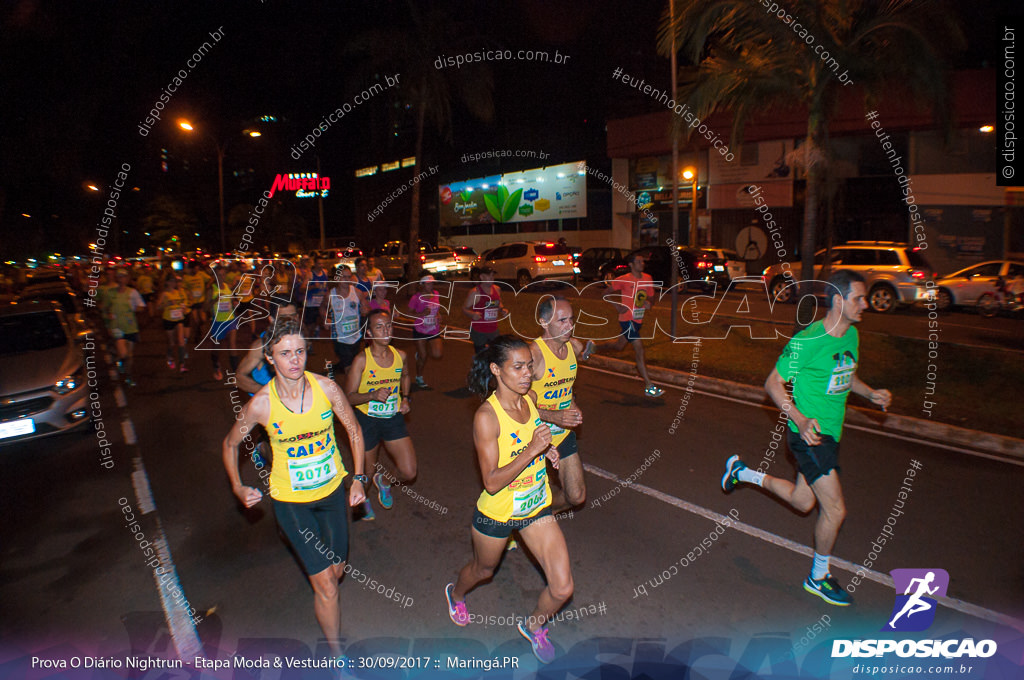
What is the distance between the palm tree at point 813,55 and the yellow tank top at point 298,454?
1010cm

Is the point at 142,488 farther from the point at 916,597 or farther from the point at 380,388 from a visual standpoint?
the point at 916,597

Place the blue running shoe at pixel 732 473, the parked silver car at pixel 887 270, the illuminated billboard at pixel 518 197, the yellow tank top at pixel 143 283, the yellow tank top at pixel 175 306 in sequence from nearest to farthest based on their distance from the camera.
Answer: the blue running shoe at pixel 732 473, the yellow tank top at pixel 175 306, the parked silver car at pixel 887 270, the yellow tank top at pixel 143 283, the illuminated billboard at pixel 518 197

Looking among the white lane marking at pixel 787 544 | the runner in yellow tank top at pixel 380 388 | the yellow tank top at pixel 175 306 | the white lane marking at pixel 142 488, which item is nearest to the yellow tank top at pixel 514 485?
the runner in yellow tank top at pixel 380 388

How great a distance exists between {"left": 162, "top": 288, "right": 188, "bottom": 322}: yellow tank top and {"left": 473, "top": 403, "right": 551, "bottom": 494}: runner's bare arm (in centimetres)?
1022

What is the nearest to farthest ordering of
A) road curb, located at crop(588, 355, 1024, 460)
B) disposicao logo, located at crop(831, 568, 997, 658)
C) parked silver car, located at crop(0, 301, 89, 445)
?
disposicao logo, located at crop(831, 568, 997, 658) → road curb, located at crop(588, 355, 1024, 460) → parked silver car, located at crop(0, 301, 89, 445)

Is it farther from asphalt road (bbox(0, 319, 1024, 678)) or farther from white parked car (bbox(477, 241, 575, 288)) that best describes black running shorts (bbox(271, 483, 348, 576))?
white parked car (bbox(477, 241, 575, 288))

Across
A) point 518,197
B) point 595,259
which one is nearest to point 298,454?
point 595,259

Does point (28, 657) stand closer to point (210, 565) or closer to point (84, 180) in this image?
point (210, 565)

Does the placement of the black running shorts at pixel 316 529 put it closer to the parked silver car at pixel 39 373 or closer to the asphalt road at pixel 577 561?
the asphalt road at pixel 577 561

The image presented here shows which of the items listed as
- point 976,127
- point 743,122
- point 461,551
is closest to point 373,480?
point 461,551

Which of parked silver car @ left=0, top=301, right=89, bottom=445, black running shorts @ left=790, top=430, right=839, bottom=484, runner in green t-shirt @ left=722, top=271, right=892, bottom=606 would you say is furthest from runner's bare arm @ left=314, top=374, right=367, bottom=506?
parked silver car @ left=0, top=301, right=89, bottom=445

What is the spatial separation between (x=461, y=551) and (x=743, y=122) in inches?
393

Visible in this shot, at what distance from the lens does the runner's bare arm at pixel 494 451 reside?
329 centimetres

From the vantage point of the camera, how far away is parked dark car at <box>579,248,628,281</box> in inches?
1020
